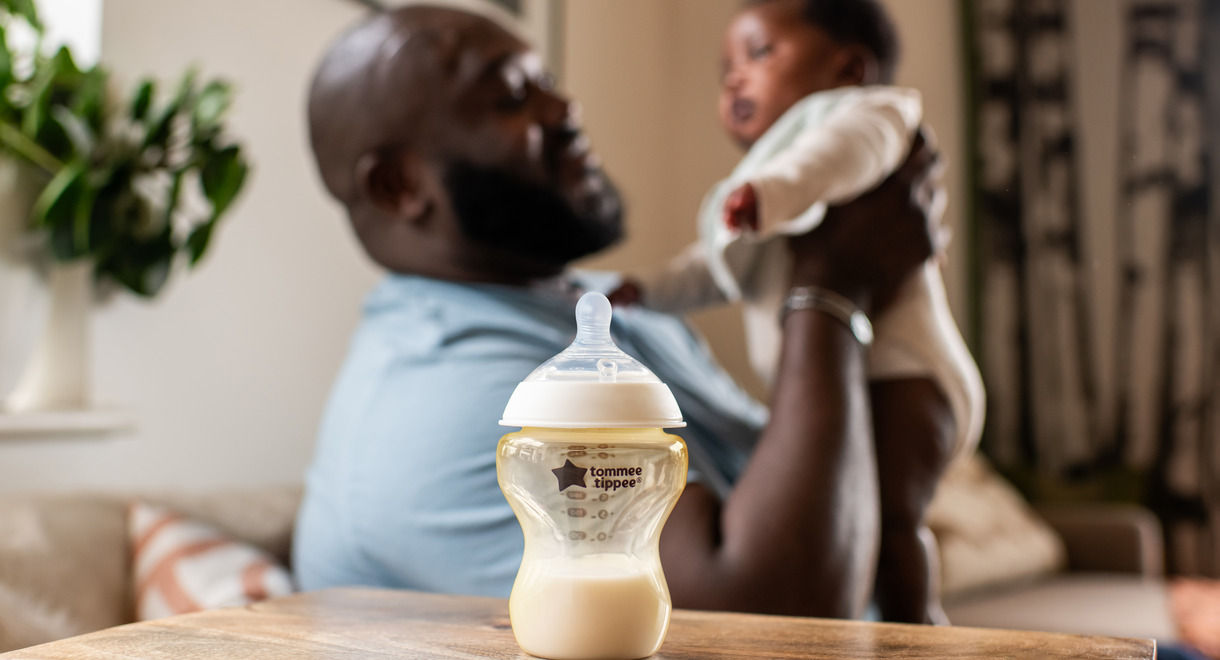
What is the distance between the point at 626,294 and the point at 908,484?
0.44 metres

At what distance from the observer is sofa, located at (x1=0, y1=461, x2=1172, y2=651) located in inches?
Result: 41.8

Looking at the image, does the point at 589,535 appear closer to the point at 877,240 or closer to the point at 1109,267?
the point at 877,240

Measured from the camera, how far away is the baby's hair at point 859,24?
4.36ft

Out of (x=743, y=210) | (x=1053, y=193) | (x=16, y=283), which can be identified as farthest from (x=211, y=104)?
(x=1053, y=193)

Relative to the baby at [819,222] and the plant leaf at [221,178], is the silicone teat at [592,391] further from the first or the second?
the plant leaf at [221,178]

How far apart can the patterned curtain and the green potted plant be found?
299 centimetres

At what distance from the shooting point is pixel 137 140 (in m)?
1.43

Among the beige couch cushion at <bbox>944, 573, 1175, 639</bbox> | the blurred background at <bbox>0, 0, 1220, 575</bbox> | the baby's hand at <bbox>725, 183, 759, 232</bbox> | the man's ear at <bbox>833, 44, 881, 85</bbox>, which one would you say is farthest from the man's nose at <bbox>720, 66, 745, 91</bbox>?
the blurred background at <bbox>0, 0, 1220, 575</bbox>

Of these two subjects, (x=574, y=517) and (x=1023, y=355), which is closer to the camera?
(x=574, y=517)

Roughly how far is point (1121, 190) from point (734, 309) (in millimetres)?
1433

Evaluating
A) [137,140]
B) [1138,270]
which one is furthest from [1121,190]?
[137,140]

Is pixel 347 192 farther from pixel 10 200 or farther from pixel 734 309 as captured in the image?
pixel 734 309

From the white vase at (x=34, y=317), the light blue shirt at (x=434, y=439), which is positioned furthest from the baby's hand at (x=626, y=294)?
the white vase at (x=34, y=317)

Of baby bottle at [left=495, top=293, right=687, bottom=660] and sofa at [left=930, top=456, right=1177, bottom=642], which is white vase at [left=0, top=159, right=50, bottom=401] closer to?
baby bottle at [left=495, top=293, right=687, bottom=660]
